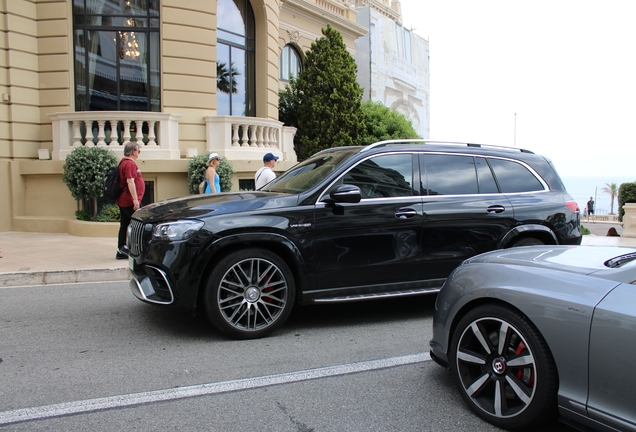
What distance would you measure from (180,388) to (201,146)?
34.4 feet

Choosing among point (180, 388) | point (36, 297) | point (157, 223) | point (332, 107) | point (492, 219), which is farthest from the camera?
point (332, 107)

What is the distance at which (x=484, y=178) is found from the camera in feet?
19.7

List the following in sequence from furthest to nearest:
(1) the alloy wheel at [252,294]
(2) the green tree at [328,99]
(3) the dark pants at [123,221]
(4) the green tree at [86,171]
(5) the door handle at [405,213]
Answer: (2) the green tree at [328,99] < (4) the green tree at [86,171] < (3) the dark pants at [123,221] < (5) the door handle at [405,213] < (1) the alloy wheel at [252,294]

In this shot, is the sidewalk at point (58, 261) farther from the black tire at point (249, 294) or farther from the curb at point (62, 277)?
the black tire at point (249, 294)

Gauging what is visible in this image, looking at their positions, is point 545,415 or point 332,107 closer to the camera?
point 545,415

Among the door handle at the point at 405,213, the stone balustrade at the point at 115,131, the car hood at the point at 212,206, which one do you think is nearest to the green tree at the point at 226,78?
the stone balustrade at the point at 115,131

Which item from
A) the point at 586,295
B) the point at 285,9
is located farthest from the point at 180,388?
the point at 285,9

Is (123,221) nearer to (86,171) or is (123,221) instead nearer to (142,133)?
(86,171)

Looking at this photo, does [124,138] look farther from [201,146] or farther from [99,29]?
[99,29]

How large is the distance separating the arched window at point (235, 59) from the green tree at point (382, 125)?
632 cm

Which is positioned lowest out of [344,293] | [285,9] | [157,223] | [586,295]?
[344,293]

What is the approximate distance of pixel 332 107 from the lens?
62.2ft

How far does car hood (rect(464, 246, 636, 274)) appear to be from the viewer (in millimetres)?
3198

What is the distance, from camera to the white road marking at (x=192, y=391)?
3.41 metres
